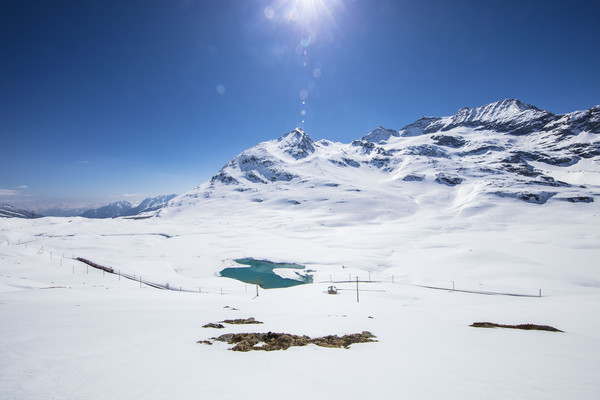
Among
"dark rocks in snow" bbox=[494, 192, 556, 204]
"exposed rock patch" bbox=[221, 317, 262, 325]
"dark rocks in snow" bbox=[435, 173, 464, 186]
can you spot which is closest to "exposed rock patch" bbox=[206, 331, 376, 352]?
"exposed rock patch" bbox=[221, 317, 262, 325]

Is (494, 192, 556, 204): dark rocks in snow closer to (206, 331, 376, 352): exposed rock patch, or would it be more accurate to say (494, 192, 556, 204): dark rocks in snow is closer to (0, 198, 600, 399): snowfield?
(0, 198, 600, 399): snowfield

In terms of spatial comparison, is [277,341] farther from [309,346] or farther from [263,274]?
[263,274]

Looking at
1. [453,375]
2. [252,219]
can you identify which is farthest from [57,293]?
[252,219]

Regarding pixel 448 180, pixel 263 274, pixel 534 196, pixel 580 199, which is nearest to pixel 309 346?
pixel 263 274

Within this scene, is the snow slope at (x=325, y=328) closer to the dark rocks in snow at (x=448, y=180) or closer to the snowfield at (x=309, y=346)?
the snowfield at (x=309, y=346)

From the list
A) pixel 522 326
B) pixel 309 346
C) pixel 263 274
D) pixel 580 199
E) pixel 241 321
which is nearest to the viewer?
pixel 309 346

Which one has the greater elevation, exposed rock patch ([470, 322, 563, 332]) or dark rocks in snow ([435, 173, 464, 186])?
dark rocks in snow ([435, 173, 464, 186])

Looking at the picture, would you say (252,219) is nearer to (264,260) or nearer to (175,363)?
(264,260)
